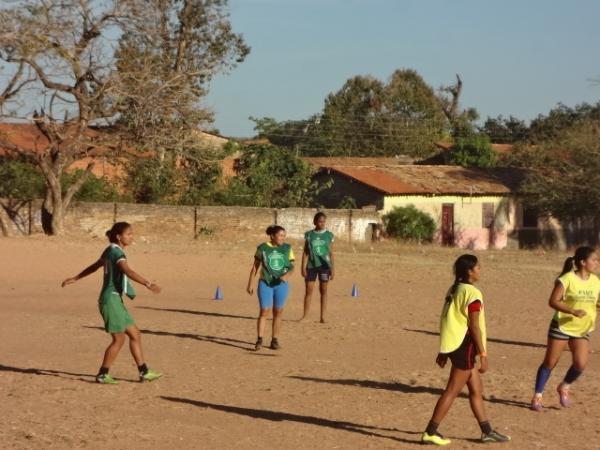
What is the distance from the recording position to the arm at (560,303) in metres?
9.33

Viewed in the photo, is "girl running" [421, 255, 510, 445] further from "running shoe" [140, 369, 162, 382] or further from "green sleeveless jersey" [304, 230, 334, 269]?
"green sleeveless jersey" [304, 230, 334, 269]

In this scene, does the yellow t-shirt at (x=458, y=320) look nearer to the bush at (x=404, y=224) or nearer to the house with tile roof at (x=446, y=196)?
the bush at (x=404, y=224)

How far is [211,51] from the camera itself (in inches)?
1989

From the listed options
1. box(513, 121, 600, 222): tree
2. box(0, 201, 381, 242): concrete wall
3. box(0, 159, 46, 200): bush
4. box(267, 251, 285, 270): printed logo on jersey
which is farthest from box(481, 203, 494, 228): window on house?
box(267, 251, 285, 270): printed logo on jersey

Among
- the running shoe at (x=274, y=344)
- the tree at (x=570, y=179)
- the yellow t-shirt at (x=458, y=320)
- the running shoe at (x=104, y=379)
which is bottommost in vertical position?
the running shoe at (x=104, y=379)

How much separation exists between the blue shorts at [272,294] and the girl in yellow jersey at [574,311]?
449cm

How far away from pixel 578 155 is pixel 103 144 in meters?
23.2

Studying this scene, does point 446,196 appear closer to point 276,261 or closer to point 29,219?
point 29,219

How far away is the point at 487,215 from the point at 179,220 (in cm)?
1914

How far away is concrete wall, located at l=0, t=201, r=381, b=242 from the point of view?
118 feet

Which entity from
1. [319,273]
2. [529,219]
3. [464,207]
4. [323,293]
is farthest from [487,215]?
[319,273]

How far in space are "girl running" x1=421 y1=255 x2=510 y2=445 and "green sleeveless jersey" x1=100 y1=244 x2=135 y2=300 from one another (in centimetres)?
365

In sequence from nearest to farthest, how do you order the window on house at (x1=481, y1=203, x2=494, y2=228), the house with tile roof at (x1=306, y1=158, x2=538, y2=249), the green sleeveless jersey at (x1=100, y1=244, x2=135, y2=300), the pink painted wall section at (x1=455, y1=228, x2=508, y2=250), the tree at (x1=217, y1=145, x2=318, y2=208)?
1. the green sleeveless jersey at (x1=100, y1=244, x2=135, y2=300)
2. the tree at (x1=217, y1=145, x2=318, y2=208)
3. the house with tile roof at (x1=306, y1=158, x2=538, y2=249)
4. the pink painted wall section at (x1=455, y1=228, x2=508, y2=250)
5. the window on house at (x1=481, y1=203, x2=494, y2=228)

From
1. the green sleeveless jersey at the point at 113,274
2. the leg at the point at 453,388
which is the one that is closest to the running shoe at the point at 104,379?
the green sleeveless jersey at the point at 113,274
